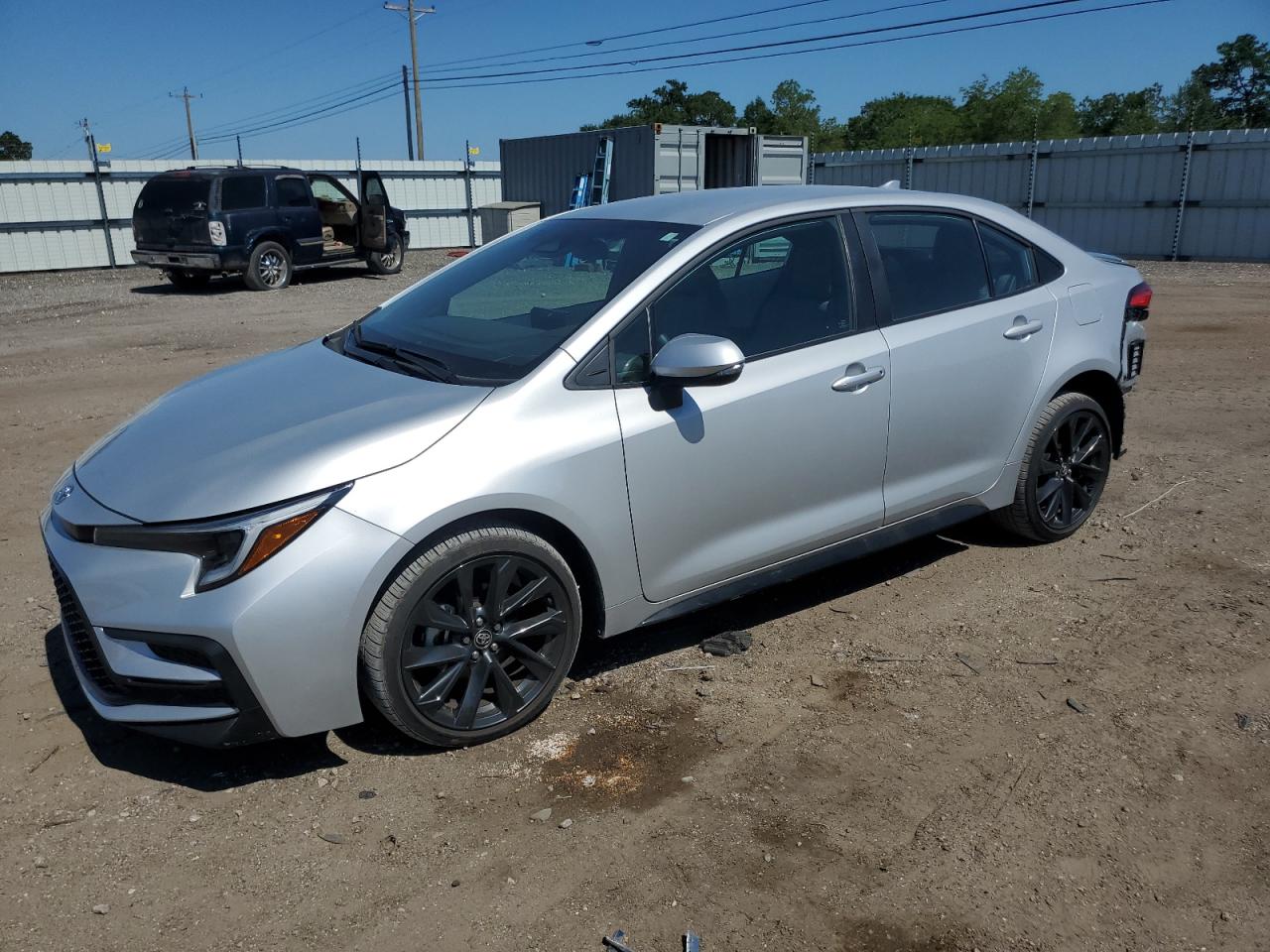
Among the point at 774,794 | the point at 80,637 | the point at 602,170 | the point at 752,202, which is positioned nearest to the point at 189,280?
the point at 602,170

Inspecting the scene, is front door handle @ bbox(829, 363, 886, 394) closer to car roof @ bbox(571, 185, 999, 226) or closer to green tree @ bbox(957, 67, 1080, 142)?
car roof @ bbox(571, 185, 999, 226)

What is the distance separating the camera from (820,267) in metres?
4.14

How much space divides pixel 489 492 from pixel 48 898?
162cm

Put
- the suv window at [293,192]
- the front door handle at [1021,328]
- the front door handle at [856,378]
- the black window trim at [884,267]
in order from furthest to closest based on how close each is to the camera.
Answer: the suv window at [293,192] → the front door handle at [1021,328] → the black window trim at [884,267] → the front door handle at [856,378]

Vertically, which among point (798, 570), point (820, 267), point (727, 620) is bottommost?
point (727, 620)

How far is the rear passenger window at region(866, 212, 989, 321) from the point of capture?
4305 millimetres

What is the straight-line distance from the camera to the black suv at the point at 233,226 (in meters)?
16.5

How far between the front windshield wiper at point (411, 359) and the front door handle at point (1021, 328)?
8.20 ft

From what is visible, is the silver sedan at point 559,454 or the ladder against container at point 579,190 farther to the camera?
the ladder against container at point 579,190

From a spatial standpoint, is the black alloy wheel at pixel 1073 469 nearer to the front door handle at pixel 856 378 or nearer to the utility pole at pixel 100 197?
the front door handle at pixel 856 378

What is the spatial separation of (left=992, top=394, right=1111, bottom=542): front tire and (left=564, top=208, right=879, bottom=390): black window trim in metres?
1.22

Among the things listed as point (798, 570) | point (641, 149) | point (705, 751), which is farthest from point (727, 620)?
point (641, 149)

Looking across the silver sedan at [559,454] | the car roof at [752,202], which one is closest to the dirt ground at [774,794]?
the silver sedan at [559,454]

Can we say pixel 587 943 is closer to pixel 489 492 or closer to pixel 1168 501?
pixel 489 492
